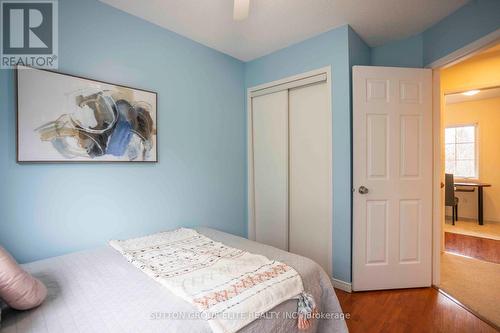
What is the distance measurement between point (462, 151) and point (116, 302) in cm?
638

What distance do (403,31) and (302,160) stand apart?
160 cm

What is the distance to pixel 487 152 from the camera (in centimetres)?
463

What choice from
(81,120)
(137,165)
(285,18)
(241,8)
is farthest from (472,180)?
(81,120)

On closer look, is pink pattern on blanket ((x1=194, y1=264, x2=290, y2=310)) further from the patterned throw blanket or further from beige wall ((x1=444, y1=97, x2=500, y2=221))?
beige wall ((x1=444, y1=97, x2=500, y2=221))

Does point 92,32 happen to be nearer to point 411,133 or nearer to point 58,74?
point 58,74

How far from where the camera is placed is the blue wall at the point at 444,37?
1.78 meters

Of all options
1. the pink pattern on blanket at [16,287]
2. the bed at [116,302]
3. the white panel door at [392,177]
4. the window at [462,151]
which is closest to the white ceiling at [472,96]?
the window at [462,151]

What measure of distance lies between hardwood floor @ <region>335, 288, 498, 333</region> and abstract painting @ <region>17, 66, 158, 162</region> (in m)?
2.12

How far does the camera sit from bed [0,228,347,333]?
956 millimetres

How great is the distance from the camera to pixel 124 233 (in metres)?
2.01

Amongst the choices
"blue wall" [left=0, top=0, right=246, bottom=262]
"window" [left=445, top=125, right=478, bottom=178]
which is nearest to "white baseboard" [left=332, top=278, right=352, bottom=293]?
"blue wall" [left=0, top=0, right=246, bottom=262]

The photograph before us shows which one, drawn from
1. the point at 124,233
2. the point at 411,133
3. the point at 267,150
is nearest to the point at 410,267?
the point at 411,133

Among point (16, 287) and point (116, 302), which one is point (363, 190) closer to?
point (116, 302)

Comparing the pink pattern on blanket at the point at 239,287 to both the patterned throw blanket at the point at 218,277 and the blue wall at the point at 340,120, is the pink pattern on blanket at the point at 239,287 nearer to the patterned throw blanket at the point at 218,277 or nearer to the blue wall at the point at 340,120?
the patterned throw blanket at the point at 218,277
